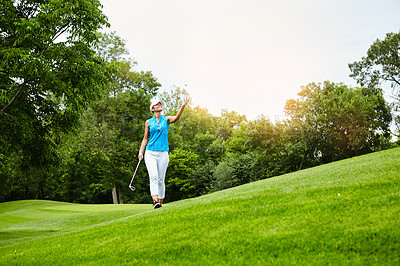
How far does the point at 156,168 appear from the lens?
338 inches

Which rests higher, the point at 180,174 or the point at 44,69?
the point at 44,69

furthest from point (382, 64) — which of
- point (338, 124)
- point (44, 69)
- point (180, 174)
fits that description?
point (44, 69)

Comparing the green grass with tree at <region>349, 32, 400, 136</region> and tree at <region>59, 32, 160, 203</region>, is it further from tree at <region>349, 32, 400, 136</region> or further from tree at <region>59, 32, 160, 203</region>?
tree at <region>349, 32, 400, 136</region>

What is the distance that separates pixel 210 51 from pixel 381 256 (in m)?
8.79

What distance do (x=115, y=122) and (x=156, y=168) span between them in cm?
3336

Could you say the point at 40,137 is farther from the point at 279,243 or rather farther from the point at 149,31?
the point at 149,31

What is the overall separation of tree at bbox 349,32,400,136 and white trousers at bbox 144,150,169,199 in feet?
150

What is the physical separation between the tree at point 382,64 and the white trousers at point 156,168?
4583cm

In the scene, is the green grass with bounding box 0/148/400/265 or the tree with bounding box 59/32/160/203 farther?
the tree with bounding box 59/32/160/203

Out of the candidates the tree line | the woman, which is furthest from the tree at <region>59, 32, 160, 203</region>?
the woman

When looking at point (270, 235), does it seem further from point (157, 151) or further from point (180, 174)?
point (180, 174)

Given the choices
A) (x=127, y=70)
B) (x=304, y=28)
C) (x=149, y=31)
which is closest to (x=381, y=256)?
(x=304, y=28)

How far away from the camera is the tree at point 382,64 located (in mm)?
43406

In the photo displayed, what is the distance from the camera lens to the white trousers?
28.0 ft
